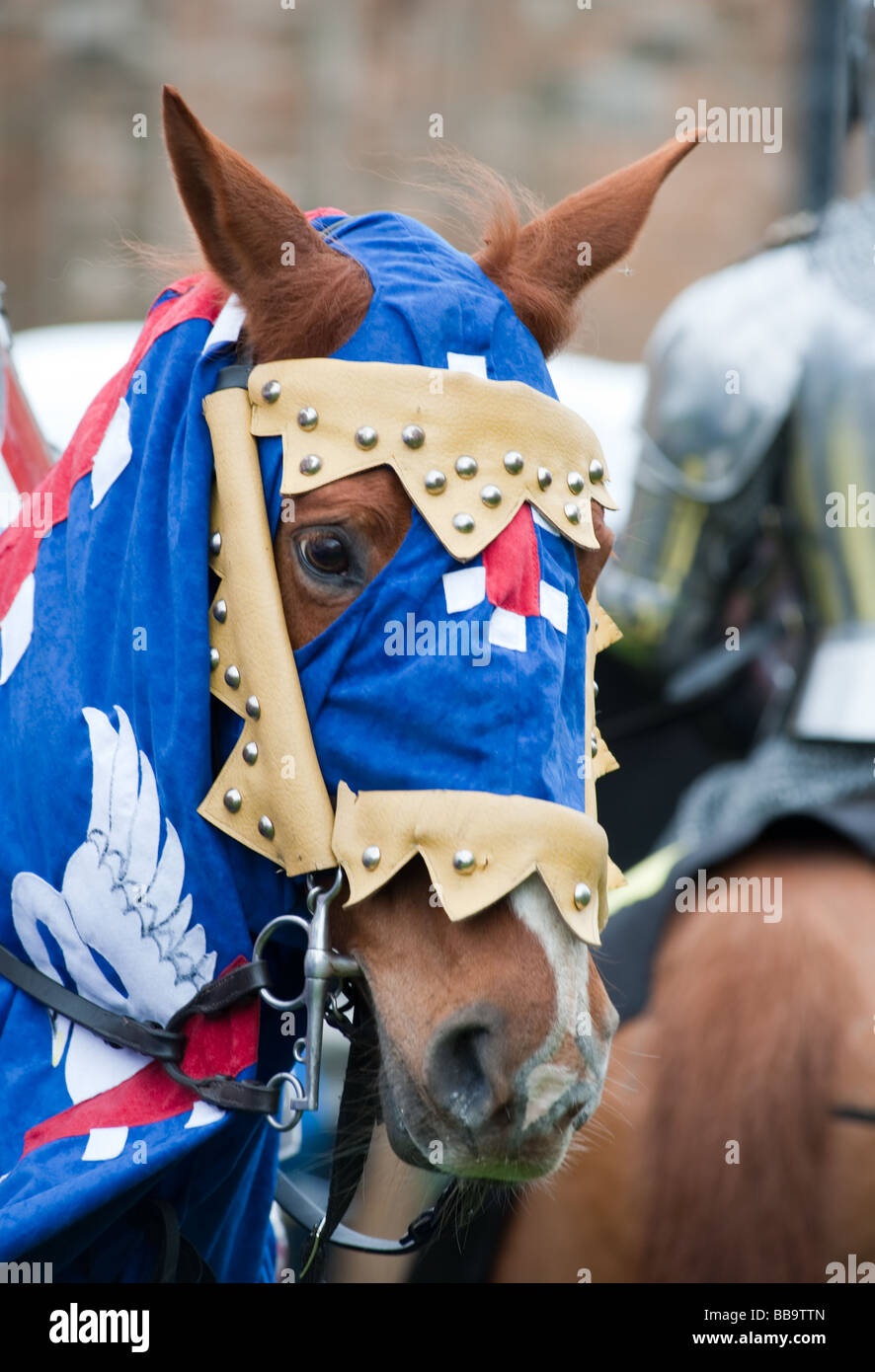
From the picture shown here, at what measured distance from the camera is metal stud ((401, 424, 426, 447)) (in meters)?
1.43

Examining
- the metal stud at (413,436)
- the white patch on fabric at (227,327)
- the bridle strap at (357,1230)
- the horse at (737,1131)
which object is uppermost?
the white patch on fabric at (227,327)

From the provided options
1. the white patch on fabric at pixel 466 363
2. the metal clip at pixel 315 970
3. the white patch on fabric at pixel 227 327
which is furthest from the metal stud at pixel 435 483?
the metal clip at pixel 315 970

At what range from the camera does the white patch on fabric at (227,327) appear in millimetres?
1510

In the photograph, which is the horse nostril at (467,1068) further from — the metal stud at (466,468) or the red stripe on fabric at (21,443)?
the red stripe on fabric at (21,443)

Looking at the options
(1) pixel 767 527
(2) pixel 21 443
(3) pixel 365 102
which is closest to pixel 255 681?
(2) pixel 21 443

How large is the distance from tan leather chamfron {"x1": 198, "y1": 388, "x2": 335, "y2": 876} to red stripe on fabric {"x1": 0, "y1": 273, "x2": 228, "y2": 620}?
139 mm

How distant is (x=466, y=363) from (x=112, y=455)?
1.29ft

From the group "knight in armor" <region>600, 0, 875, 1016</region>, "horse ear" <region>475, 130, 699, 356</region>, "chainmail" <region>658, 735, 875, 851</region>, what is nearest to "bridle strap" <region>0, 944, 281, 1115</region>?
"horse ear" <region>475, 130, 699, 356</region>

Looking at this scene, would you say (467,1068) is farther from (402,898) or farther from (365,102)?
(365,102)
